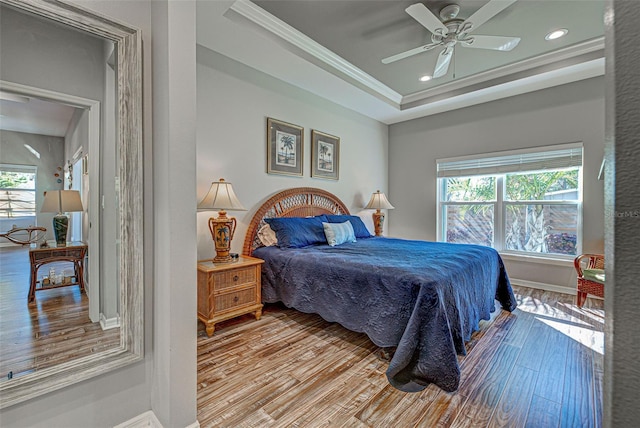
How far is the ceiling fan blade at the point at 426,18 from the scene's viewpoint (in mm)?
2164

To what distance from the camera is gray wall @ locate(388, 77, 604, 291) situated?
353 centimetres

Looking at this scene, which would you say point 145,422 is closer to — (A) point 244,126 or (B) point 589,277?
(A) point 244,126

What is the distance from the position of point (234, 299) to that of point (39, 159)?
5.79ft

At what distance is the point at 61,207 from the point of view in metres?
1.33

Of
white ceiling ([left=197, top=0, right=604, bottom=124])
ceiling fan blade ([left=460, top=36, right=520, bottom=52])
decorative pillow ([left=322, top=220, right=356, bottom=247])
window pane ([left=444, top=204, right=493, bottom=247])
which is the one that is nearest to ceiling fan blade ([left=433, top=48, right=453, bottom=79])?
ceiling fan blade ([left=460, top=36, right=520, bottom=52])

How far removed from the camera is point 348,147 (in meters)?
4.70

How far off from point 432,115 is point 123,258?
495 cm

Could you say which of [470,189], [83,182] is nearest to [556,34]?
[470,189]

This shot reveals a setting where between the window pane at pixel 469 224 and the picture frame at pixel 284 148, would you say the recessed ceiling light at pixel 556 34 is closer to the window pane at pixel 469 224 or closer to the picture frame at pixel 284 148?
the window pane at pixel 469 224

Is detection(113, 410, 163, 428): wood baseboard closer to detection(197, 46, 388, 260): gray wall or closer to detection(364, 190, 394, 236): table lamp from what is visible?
detection(197, 46, 388, 260): gray wall

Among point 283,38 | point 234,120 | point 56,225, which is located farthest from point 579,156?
point 56,225

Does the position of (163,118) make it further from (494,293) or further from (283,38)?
(494,293)

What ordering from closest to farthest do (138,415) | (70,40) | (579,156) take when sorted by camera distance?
(70,40) < (138,415) < (579,156)

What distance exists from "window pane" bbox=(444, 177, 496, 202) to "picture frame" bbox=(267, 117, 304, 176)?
263cm
